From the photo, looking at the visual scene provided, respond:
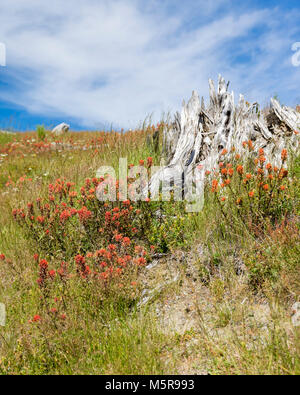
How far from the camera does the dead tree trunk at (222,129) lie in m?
6.79

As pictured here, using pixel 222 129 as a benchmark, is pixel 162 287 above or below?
below

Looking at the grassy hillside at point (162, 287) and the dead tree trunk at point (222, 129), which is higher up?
the dead tree trunk at point (222, 129)

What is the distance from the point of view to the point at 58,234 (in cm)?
537

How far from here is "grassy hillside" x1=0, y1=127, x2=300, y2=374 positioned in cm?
312

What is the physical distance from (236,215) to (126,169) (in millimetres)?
2993

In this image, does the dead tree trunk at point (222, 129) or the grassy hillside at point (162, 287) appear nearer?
the grassy hillside at point (162, 287)

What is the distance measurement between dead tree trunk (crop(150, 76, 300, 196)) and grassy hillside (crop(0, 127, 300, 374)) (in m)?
0.89

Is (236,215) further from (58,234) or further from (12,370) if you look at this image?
(12,370)

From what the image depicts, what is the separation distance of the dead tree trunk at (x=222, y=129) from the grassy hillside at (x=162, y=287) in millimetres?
894

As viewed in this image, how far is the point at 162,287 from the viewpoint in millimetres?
4262

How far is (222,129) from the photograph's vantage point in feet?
23.2

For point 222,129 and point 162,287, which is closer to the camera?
point 162,287

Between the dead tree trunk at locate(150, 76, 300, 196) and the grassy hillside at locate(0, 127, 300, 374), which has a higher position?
the dead tree trunk at locate(150, 76, 300, 196)

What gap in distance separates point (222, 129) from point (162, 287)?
4.20 meters
